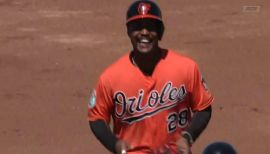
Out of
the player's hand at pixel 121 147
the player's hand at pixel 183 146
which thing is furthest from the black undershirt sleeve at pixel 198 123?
the player's hand at pixel 121 147

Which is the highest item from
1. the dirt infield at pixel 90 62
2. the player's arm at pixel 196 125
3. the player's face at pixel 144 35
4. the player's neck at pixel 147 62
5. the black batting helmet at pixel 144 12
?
the black batting helmet at pixel 144 12

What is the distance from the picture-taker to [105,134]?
452 centimetres

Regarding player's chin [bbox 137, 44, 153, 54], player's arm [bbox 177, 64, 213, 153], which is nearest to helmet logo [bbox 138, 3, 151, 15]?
player's chin [bbox 137, 44, 153, 54]

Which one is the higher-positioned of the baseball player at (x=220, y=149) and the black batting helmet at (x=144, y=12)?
the black batting helmet at (x=144, y=12)

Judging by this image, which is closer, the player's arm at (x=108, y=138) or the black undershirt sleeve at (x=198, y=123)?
the player's arm at (x=108, y=138)

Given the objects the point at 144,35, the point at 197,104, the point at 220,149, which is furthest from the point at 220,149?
the point at 144,35

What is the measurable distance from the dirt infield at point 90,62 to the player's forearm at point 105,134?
13.4 feet

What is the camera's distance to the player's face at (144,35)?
175 inches

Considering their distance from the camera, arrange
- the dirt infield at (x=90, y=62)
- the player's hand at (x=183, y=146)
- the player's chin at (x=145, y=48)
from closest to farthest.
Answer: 1. the player's hand at (x=183, y=146)
2. the player's chin at (x=145, y=48)
3. the dirt infield at (x=90, y=62)

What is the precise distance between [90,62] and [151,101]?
7482 mm

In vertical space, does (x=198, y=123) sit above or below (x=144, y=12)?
below

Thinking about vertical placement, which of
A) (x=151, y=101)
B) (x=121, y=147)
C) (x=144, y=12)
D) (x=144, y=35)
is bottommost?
(x=121, y=147)

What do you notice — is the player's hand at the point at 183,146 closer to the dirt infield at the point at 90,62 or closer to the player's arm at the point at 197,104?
the player's arm at the point at 197,104

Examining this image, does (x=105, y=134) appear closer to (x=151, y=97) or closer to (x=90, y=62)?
(x=151, y=97)
